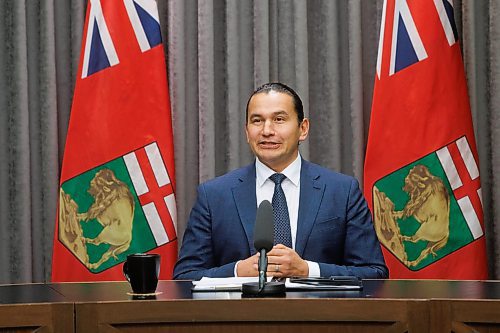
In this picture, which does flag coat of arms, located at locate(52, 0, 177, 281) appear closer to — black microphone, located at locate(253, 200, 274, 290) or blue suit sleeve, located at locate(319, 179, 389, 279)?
blue suit sleeve, located at locate(319, 179, 389, 279)

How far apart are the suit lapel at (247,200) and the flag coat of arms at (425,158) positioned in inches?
29.7

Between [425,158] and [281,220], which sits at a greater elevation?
[425,158]

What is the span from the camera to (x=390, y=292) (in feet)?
6.30

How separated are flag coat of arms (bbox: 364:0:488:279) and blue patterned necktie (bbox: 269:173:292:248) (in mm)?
720

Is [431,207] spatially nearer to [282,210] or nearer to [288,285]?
[282,210]

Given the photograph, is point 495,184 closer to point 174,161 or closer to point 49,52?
point 174,161

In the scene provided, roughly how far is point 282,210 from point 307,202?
0.10 m

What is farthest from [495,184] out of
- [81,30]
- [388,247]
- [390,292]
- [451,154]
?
[81,30]

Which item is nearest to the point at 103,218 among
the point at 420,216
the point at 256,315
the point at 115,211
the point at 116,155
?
the point at 115,211

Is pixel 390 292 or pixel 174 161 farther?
pixel 174 161

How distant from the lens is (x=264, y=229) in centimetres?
189

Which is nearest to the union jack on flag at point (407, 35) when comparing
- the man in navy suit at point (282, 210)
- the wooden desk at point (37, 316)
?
the man in navy suit at point (282, 210)

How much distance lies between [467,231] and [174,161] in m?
1.34

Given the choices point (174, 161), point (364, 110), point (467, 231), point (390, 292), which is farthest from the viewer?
point (364, 110)
